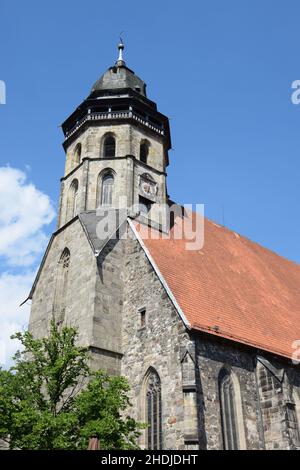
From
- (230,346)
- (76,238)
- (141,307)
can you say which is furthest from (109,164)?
(230,346)

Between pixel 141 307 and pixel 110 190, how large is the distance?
234 inches

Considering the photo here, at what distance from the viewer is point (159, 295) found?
635 inches

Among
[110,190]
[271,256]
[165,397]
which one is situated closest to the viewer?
[165,397]

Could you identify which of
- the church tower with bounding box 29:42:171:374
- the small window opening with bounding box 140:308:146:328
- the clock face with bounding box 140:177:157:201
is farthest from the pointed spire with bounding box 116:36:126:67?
the small window opening with bounding box 140:308:146:328

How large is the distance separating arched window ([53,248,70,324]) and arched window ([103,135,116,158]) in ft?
15.6

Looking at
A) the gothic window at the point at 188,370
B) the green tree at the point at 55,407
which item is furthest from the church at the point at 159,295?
Answer: the green tree at the point at 55,407

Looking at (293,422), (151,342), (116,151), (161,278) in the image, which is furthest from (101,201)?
(293,422)

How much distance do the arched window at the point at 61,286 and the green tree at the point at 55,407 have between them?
4.45m

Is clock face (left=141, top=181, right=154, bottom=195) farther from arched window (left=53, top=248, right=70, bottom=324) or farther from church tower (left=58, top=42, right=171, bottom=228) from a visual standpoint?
arched window (left=53, top=248, right=70, bottom=324)

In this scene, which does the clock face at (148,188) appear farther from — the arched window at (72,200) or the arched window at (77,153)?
the arched window at (77,153)

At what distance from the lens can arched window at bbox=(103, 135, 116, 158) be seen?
22.1m
